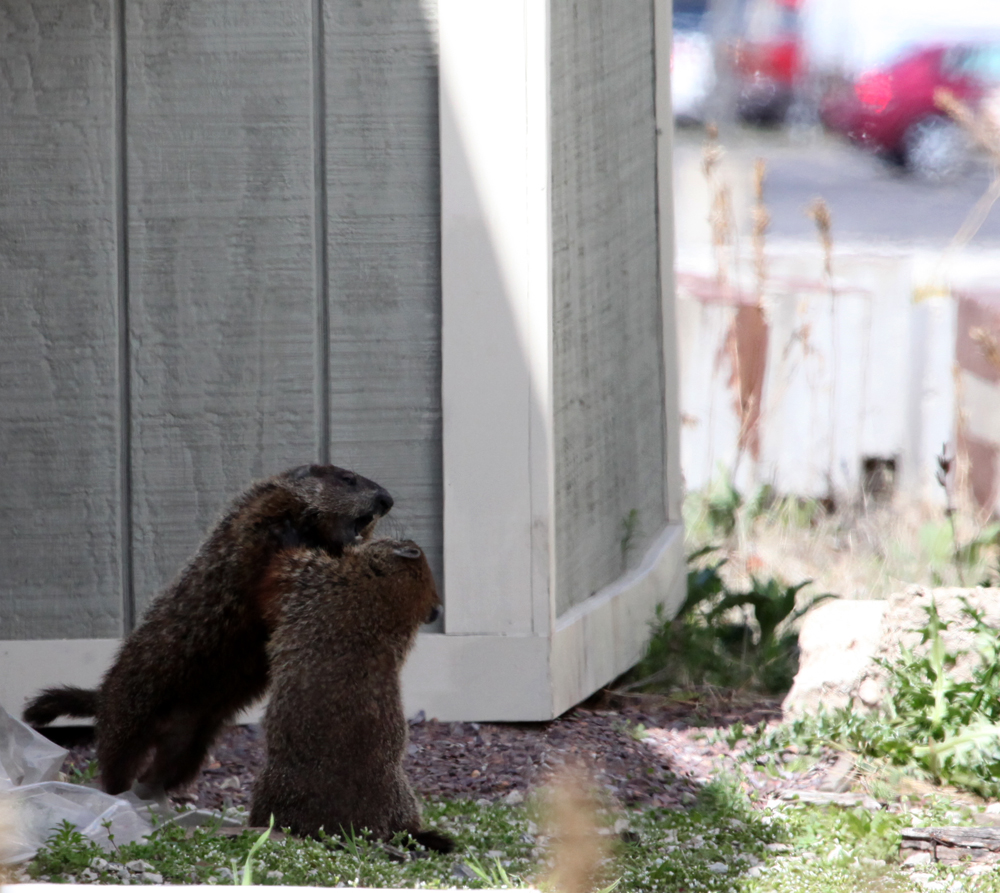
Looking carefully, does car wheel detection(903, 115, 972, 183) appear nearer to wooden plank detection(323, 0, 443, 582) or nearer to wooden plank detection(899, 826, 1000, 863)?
wooden plank detection(323, 0, 443, 582)

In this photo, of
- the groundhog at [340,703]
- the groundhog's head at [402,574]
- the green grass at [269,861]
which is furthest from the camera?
the groundhog's head at [402,574]

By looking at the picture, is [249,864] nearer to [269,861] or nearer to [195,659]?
[269,861]

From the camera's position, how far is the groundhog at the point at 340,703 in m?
3.31

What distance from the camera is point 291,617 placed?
11.3 ft

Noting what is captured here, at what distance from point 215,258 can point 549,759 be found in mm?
2038

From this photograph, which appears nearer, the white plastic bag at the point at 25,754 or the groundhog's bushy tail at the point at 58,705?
the white plastic bag at the point at 25,754

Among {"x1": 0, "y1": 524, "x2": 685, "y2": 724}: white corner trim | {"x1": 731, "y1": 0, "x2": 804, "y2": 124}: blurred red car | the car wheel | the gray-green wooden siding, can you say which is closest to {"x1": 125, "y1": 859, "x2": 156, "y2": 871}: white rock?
{"x1": 0, "y1": 524, "x2": 685, "y2": 724}: white corner trim

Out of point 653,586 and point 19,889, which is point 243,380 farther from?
point 19,889

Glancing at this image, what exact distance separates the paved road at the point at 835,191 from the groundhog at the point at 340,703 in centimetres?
1465

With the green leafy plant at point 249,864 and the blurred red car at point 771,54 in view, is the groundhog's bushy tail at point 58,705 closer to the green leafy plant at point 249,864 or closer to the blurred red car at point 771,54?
the green leafy plant at point 249,864

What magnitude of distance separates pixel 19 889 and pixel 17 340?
279 centimetres

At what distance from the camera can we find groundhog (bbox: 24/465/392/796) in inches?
144

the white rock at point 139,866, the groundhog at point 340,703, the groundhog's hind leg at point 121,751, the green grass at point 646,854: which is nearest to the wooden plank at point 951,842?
the green grass at point 646,854

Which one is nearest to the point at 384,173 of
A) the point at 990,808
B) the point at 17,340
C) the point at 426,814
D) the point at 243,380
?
the point at 243,380
